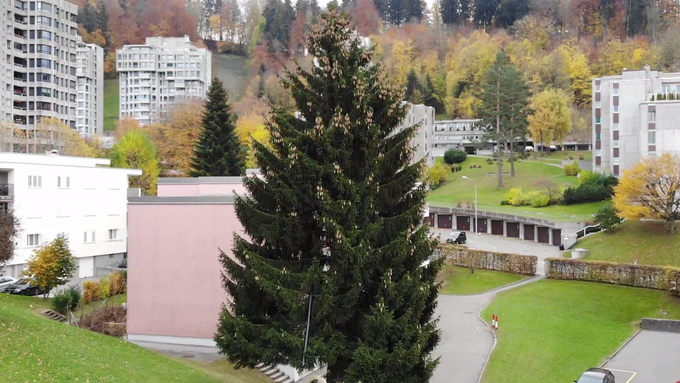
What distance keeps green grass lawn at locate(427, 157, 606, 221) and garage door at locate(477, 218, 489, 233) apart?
4.23ft

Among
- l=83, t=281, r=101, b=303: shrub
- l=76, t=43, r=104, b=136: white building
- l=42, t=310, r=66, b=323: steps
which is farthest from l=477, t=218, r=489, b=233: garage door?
l=76, t=43, r=104, b=136: white building

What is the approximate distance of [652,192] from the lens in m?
49.7

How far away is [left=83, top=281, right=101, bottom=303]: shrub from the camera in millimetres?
39219

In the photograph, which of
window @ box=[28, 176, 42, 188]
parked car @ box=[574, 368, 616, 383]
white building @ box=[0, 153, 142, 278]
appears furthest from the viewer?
window @ box=[28, 176, 42, 188]

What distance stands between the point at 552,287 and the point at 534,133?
55.5 meters

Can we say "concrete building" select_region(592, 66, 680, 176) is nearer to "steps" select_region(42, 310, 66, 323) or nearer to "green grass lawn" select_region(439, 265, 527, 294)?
"green grass lawn" select_region(439, 265, 527, 294)

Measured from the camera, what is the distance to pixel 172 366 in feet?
71.4

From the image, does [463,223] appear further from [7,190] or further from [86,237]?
[7,190]

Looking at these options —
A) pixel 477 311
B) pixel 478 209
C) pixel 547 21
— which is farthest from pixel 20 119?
pixel 547 21

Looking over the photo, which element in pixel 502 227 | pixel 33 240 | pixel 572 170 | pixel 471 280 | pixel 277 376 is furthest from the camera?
pixel 572 170

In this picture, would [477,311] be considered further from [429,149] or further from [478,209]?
[429,149]

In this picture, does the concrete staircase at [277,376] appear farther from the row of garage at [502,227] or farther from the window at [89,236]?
the row of garage at [502,227]

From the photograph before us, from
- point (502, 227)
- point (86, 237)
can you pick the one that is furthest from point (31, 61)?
point (502, 227)

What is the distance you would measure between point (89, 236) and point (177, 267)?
22425 millimetres
